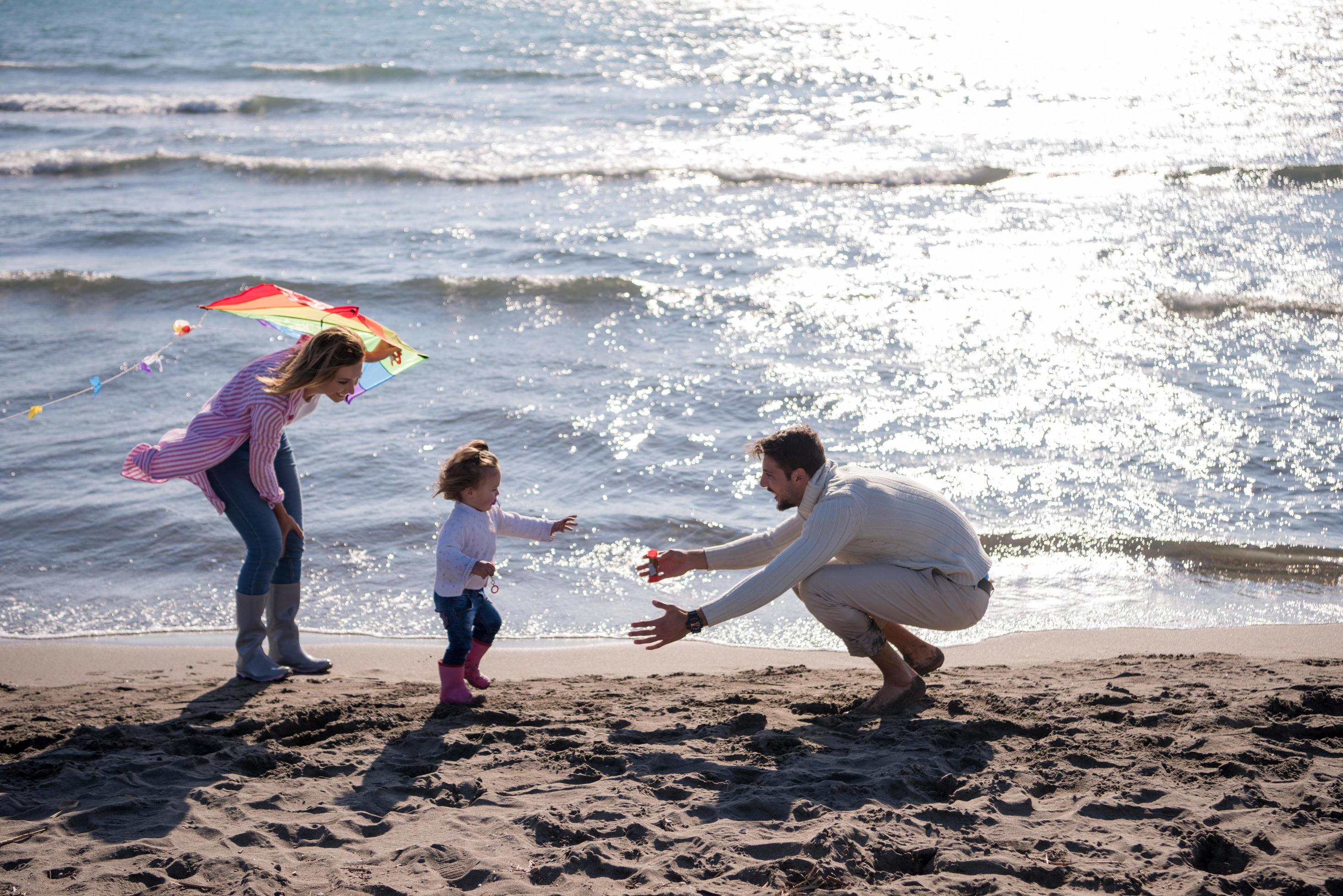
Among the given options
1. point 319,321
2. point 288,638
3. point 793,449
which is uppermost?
point 319,321

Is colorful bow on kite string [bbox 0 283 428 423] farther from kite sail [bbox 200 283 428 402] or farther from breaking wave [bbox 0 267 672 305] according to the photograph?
breaking wave [bbox 0 267 672 305]

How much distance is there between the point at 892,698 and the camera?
444cm

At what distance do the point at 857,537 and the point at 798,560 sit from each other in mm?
354

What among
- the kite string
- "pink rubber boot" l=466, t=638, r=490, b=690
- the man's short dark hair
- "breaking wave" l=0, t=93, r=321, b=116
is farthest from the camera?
"breaking wave" l=0, t=93, r=321, b=116

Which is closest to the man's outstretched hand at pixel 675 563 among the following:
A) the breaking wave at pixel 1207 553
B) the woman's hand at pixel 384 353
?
the woman's hand at pixel 384 353

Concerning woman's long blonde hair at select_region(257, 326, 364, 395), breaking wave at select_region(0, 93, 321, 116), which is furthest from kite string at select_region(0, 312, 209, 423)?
breaking wave at select_region(0, 93, 321, 116)

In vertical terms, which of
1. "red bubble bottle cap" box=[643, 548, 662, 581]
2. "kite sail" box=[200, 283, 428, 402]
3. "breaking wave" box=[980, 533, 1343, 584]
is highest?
"kite sail" box=[200, 283, 428, 402]

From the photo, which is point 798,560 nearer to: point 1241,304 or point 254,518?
point 254,518

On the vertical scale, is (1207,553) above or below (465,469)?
below

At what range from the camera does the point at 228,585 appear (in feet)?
20.3

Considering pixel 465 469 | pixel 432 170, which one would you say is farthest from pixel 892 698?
pixel 432 170

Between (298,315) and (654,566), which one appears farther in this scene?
(298,315)

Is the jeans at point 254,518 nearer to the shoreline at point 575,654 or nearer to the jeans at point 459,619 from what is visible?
the shoreline at point 575,654

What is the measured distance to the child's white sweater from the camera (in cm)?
445
